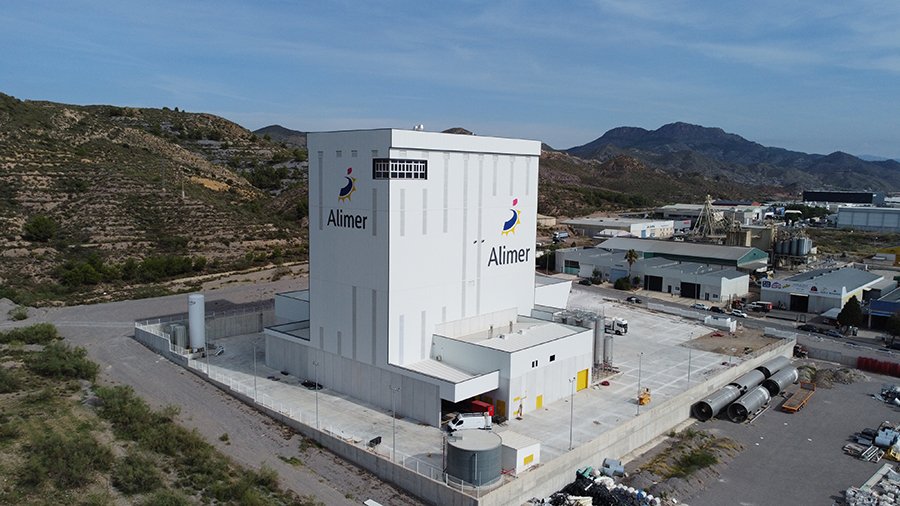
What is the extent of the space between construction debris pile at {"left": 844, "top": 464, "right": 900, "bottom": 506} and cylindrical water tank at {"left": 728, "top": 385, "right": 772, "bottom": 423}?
5979 mm

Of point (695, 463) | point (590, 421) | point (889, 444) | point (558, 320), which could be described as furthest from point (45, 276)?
point (889, 444)

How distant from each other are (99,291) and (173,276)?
6.20 metres

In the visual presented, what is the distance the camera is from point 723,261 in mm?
64062

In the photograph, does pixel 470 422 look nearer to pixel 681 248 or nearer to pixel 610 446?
pixel 610 446

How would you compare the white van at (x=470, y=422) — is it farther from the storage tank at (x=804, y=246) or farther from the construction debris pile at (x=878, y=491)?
the storage tank at (x=804, y=246)

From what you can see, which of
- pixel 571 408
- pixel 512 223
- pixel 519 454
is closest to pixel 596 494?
pixel 519 454

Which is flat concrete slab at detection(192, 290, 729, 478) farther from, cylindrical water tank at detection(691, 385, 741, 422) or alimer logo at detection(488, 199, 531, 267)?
alimer logo at detection(488, 199, 531, 267)

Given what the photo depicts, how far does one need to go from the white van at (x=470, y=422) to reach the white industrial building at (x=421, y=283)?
0.80 metres

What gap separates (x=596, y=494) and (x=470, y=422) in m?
5.69

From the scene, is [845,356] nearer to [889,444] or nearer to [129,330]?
[889,444]

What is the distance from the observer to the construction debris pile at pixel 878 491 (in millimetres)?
22391

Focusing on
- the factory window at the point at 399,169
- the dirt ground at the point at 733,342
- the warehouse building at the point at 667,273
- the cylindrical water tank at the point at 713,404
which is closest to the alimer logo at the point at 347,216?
the factory window at the point at 399,169

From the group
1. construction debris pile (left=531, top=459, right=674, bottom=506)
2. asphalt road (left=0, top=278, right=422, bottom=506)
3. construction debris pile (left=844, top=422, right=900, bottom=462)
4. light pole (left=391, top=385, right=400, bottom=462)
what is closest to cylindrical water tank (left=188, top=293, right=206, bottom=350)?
asphalt road (left=0, top=278, right=422, bottom=506)

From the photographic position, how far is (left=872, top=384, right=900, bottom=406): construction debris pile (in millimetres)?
32994
